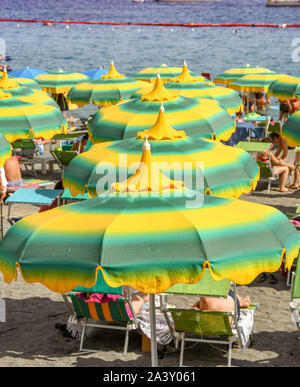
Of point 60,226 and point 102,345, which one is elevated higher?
point 60,226

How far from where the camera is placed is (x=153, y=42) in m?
72.4

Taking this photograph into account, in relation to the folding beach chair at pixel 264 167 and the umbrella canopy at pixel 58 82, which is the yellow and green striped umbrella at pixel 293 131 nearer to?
the folding beach chair at pixel 264 167

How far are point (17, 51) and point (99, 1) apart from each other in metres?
101

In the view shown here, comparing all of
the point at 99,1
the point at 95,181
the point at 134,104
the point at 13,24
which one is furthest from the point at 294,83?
the point at 99,1

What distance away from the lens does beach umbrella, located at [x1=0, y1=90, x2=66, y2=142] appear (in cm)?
1033

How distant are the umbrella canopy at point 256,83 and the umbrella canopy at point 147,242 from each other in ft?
46.4

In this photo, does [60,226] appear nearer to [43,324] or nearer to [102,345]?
[102,345]

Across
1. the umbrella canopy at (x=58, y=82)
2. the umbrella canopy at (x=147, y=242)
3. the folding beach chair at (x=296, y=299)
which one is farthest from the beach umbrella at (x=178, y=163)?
the umbrella canopy at (x=58, y=82)

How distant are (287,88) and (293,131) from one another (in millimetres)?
5705

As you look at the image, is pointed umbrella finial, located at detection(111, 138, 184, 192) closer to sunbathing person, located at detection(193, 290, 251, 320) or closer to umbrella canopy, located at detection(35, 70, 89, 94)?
sunbathing person, located at detection(193, 290, 251, 320)

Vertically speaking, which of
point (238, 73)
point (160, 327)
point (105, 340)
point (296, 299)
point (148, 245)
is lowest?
point (105, 340)

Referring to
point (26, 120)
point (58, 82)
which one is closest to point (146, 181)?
point (26, 120)

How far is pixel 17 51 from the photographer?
6331 centimetres

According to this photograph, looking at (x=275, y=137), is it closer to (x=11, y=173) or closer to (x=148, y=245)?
(x=11, y=173)
